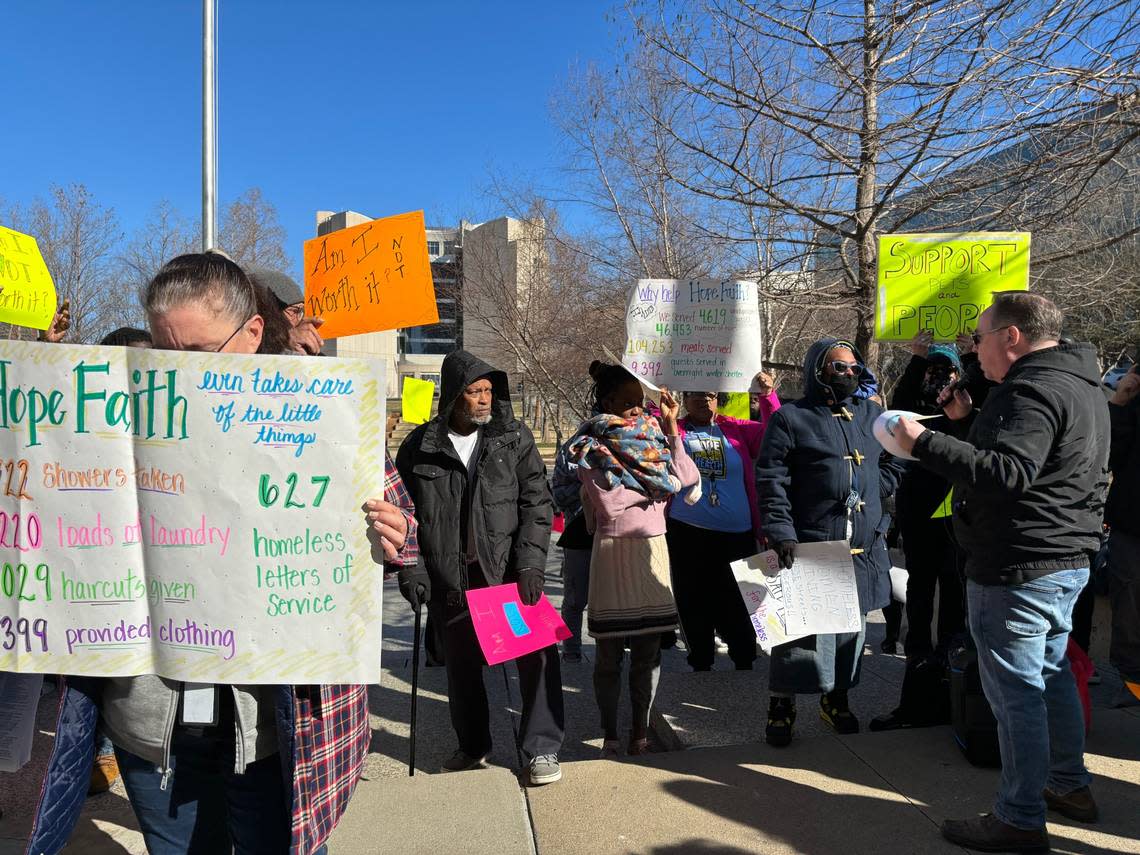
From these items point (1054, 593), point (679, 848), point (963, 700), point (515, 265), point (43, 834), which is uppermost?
point (515, 265)

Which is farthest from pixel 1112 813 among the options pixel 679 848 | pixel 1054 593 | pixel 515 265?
A: pixel 515 265

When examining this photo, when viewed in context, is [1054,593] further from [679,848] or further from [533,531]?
[533,531]

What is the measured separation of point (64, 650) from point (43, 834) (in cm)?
46

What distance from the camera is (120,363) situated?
180cm

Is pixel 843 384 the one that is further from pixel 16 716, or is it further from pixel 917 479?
pixel 16 716

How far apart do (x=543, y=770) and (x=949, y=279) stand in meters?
3.46

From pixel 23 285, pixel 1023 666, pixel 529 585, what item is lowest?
pixel 1023 666

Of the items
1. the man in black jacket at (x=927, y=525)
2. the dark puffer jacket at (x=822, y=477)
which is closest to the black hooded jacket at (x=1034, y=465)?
the dark puffer jacket at (x=822, y=477)

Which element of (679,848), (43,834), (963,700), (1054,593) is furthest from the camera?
(963,700)

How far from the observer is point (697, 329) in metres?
4.69

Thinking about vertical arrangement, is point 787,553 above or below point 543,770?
above

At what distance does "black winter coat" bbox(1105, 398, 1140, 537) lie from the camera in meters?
3.53

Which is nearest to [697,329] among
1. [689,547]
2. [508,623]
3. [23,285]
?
[689,547]

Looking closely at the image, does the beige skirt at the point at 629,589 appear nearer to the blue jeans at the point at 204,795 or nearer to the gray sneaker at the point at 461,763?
the gray sneaker at the point at 461,763
